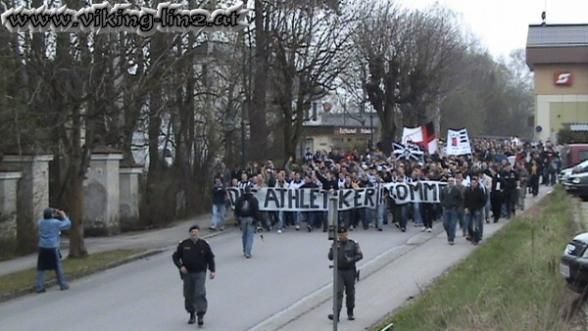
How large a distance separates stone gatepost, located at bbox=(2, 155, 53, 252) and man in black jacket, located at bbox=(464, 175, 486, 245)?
1104 cm

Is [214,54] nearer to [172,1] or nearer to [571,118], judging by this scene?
[172,1]

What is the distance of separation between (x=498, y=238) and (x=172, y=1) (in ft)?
31.6

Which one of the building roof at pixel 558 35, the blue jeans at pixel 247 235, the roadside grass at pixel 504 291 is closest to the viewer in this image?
the roadside grass at pixel 504 291

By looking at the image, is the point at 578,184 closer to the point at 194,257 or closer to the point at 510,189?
the point at 510,189

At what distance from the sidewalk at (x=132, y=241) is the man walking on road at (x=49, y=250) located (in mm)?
2585

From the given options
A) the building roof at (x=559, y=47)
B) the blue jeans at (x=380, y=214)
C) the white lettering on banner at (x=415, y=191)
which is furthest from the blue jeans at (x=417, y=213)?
the building roof at (x=559, y=47)

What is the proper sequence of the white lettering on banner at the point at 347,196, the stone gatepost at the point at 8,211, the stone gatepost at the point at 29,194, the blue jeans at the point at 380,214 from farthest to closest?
1. the white lettering on banner at the point at 347,196
2. the blue jeans at the point at 380,214
3. the stone gatepost at the point at 29,194
4. the stone gatepost at the point at 8,211

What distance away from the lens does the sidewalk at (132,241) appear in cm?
2442

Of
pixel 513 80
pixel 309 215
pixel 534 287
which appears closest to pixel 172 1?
pixel 309 215

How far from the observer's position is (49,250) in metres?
19.8

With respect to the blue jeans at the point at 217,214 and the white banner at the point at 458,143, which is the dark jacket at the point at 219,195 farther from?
the white banner at the point at 458,143

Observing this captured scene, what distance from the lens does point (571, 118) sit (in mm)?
83875

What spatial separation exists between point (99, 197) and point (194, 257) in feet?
51.3

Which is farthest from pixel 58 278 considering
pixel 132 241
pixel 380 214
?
pixel 380 214
